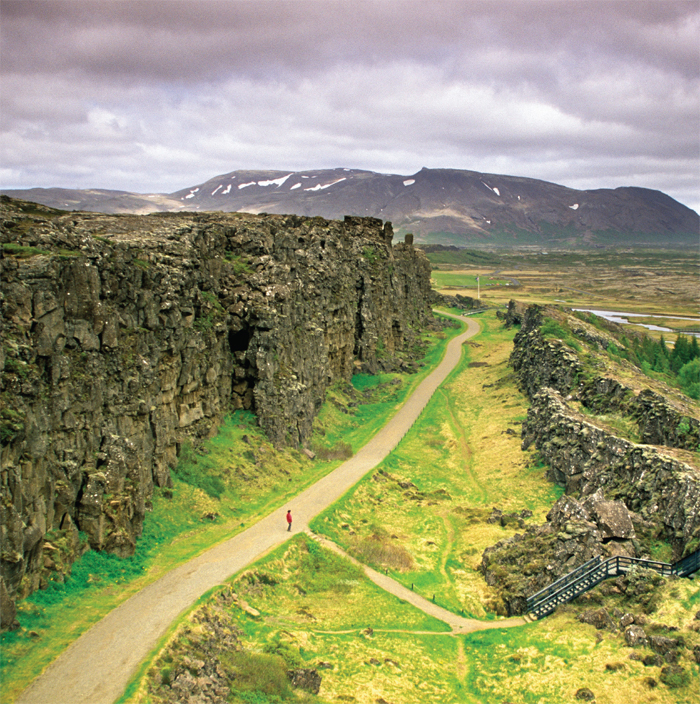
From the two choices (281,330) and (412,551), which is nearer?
(412,551)

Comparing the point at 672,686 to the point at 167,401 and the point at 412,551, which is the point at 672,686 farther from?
the point at 167,401

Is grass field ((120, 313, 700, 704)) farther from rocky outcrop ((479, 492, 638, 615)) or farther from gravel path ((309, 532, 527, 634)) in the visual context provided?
rocky outcrop ((479, 492, 638, 615))

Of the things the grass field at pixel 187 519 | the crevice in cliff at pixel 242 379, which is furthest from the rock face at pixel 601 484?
the crevice in cliff at pixel 242 379

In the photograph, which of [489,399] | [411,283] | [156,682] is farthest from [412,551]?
[411,283]

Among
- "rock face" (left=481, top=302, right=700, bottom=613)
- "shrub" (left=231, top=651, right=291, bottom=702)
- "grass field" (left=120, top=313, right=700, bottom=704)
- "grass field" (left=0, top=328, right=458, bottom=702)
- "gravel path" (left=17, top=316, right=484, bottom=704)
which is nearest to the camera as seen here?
"gravel path" (left=17, top=316, right=484, bottom=704)

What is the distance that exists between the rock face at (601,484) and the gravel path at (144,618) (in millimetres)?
14466

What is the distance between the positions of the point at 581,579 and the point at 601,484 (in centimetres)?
1276

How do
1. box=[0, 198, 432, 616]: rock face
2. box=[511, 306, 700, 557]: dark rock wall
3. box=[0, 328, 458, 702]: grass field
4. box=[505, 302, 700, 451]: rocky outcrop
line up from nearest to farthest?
1. box=[0, 328, 458, 702]: grass field
2. box=[0, 198, 432, 616]: rock face
3. box=[511, 306, 700, 557]: dark rock wall
4. box=[505, 302, 700, 451]: rocky outcrop

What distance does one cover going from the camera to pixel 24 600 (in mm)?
29516

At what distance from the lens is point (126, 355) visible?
40.5 meters

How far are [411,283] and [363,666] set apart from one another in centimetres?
10916

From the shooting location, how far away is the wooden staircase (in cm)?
3575

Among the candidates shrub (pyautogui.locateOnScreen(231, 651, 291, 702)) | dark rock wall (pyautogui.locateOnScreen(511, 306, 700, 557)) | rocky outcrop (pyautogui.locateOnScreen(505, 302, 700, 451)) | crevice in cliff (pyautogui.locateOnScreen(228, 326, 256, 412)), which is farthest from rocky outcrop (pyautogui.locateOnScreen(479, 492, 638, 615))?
crevice in cliff (pyautogui.locateOnScreen(228, 326, 256, 412))

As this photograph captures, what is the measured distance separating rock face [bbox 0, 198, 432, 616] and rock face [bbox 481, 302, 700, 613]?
2316cm
